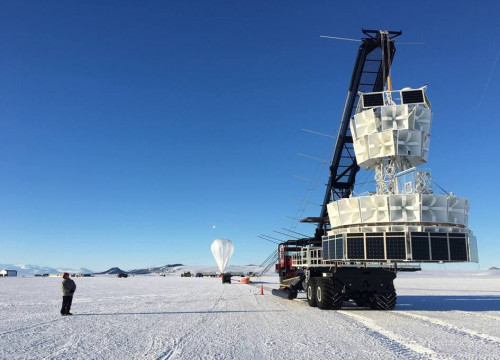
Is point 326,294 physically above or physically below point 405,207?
below

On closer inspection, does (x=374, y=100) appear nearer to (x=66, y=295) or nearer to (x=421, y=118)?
(x=421, y=118)

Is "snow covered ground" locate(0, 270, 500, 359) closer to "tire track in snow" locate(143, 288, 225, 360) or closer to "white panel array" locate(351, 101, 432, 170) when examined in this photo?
"tire track in snow" locate(143, 288, 225, 360)

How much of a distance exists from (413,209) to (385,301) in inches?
196

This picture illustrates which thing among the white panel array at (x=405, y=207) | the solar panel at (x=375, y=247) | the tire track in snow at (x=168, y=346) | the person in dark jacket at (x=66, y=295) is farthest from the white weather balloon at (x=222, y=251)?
the tire track in snow at (x=168, y=346)

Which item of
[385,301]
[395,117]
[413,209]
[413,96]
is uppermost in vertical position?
[413,96]

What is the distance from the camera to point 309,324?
14469 millimetres

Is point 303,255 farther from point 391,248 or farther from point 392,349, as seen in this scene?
point 392,349

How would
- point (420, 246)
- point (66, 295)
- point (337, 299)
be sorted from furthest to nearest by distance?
1. point (337, 299)
2. point (420, 246)
3. point (66, 295)

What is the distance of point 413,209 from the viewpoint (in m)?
18.6

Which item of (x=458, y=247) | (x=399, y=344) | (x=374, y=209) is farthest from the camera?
(x=374, y=209)

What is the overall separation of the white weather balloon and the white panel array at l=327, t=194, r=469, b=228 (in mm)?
87232

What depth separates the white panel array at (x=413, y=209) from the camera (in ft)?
61.0

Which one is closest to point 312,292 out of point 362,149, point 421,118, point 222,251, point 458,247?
point 458,247

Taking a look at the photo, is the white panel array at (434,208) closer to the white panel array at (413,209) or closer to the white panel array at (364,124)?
the white panel array at (413,209)
